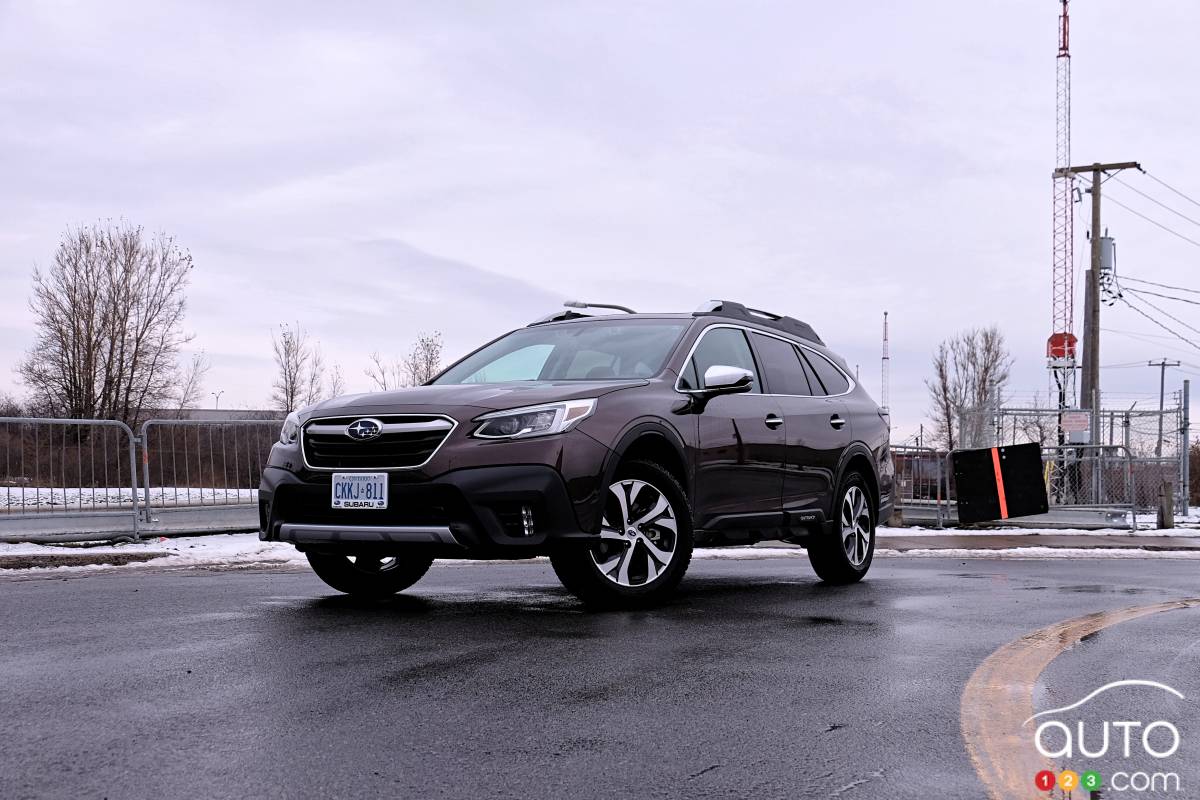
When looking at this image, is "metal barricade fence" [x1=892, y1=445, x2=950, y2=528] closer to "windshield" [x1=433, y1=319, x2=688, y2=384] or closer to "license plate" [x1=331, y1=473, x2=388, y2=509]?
"windshield" [x1=433, y1=319, x2=688, y2=384]

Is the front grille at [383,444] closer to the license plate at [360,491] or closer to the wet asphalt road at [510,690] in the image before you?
the license plate at [360,491]

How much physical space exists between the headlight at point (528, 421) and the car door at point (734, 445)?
46.1 inches

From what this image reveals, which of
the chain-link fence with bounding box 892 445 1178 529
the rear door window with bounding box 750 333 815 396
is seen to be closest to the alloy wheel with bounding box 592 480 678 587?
the rear door window with bounding box 750 333 815 396

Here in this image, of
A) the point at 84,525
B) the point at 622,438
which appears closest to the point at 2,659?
the point at 622,438

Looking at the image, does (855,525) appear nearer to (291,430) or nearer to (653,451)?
(653,451)

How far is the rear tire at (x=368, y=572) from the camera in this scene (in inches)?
283

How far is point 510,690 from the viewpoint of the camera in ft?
14.0

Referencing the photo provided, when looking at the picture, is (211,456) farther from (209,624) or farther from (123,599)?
(209,624)

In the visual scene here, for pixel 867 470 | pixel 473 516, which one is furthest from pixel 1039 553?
pixel 473 516

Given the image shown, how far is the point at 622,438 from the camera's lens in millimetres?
6422

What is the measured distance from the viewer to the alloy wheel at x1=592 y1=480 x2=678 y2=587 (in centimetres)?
646

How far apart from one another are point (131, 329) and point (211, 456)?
3402 centimetres

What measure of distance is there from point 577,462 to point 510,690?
6.61 ft

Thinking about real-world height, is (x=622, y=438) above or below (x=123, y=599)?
above
